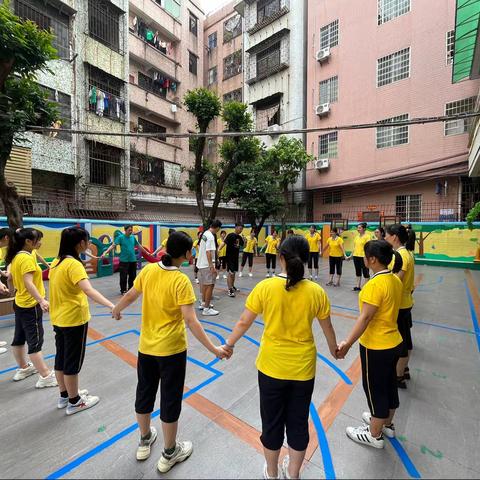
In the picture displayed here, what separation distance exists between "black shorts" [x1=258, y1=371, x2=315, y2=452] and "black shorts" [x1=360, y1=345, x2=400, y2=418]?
0.70m

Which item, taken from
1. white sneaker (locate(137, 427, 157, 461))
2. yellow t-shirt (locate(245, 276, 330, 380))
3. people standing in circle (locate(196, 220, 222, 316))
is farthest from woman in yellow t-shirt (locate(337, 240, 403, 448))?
people standing in circle (locate(196, 220, 222, 316))

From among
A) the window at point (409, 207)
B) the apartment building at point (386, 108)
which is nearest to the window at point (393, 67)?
the apartment building at point (386, 108)

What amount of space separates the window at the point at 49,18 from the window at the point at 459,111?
17.8m

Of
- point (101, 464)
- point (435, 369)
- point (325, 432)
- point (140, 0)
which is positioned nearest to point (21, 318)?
point (101, 464)

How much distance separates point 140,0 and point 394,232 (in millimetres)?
20743

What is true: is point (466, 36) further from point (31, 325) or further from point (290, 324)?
point (31, 325)

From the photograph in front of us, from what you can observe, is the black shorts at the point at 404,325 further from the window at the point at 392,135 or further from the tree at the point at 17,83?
the window at the point at 392,135

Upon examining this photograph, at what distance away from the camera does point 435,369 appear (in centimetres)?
344

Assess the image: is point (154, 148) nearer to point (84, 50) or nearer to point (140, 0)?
point (84, 50)

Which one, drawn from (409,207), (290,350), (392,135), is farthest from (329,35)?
(290,350)

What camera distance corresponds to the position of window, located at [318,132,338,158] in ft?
55.0

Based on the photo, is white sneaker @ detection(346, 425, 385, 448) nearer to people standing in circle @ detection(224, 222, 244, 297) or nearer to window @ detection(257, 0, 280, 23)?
people standing in circle @ detection(224, 222, 244, 297)

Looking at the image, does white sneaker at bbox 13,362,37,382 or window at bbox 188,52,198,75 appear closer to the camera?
white sneaker at bbox 13,362,37,382

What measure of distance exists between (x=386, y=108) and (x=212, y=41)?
1695 cm
